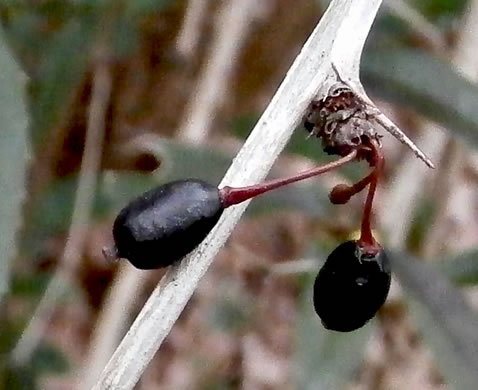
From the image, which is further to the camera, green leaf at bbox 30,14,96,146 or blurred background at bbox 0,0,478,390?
green leaf at bbox 30,14,96,146

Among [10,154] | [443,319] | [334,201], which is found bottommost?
[443,319]

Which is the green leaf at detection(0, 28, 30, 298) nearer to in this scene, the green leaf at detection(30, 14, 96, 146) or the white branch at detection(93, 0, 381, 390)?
the white branch at detection(93, 0, 381, 390)

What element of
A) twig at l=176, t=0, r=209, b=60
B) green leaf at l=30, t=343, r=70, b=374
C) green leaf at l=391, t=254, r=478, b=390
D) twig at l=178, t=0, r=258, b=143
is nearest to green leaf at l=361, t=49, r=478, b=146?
green leaf at l=391, t=254, r=478, b=390

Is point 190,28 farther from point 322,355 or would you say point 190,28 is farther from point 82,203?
point 322,355

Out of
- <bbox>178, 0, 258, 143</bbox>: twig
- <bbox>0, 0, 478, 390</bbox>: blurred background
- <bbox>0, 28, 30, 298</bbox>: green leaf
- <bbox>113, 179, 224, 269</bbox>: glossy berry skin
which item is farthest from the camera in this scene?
<bbox>178, 0, 258, 143</bbox>: twig

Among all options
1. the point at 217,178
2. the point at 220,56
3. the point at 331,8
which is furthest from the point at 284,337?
the point at 331,8

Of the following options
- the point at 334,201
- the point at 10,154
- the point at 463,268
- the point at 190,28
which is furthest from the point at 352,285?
the point at 190,28

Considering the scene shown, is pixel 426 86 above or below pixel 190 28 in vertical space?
above
